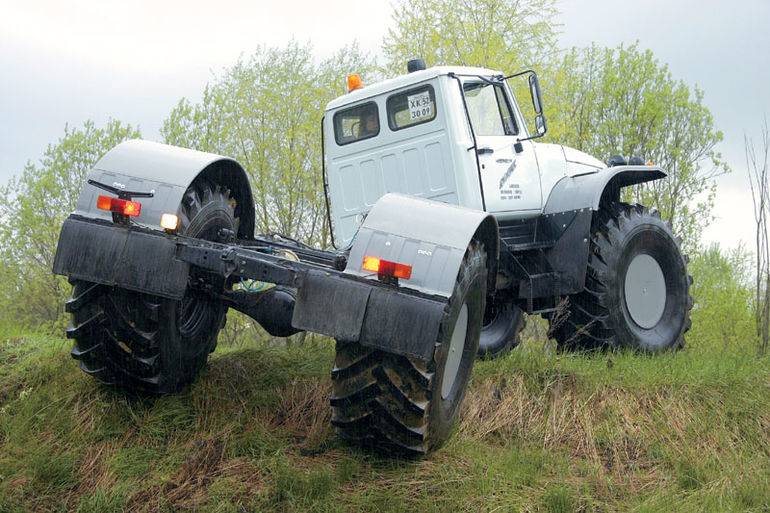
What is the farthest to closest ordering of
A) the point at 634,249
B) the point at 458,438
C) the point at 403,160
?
the point at 634,249 < the point at 403,160 < the point at 458,438

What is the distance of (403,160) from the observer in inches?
283

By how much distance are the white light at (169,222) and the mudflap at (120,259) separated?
0.08 m

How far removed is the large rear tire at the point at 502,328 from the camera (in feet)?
29.3

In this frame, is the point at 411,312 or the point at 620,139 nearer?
the point at 411,312

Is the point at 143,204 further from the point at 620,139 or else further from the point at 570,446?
the point at 620,139

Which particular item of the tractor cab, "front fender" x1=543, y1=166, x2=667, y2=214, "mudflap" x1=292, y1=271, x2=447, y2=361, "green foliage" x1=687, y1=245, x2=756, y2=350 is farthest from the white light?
"green foliage" x1=687, y1=245, x2=756, y2=350

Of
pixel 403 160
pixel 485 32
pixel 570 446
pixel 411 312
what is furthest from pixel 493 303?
pixel 485 32

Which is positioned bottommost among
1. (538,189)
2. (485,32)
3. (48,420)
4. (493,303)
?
(48,420)

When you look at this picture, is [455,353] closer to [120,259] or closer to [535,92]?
[120,259]

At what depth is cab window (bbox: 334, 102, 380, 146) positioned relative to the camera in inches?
293

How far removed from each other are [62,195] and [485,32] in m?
11.8

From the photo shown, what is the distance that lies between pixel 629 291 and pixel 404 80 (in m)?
2.84

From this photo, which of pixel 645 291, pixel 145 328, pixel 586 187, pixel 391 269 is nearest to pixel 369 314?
pixel 391 269

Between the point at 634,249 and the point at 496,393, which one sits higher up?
the point at 634,249
